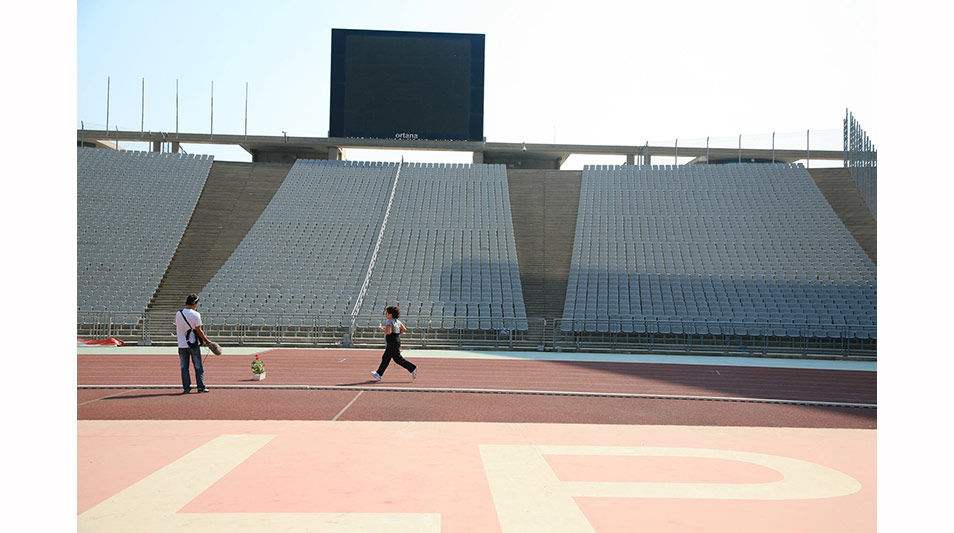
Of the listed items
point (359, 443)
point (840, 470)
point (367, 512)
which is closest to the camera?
point (367, 512)

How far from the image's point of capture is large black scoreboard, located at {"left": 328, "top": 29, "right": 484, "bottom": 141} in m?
37.1

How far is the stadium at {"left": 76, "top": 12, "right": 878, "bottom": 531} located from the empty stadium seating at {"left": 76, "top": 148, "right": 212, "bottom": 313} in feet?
0.43

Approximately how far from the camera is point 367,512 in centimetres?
550

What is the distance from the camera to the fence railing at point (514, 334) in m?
22.2

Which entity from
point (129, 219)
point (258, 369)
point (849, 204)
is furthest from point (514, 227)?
point (258, 369)

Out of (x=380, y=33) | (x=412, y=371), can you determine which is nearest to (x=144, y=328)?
(x=412, y=371)

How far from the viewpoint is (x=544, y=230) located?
32125mm

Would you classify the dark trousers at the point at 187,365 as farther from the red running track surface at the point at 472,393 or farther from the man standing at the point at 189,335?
the red running track surface at the point at 472,393

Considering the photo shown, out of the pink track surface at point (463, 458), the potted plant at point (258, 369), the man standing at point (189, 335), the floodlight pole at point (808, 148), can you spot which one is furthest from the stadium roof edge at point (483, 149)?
the man standing at point (189, 335)

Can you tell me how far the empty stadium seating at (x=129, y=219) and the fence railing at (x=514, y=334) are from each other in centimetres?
214
